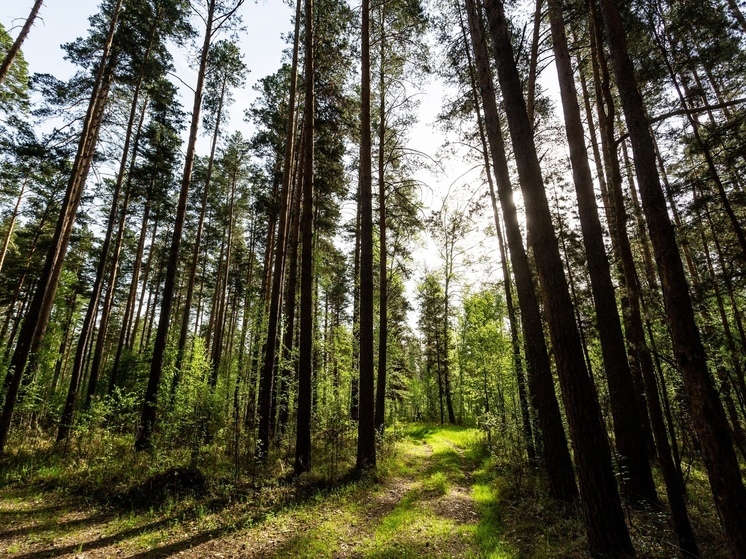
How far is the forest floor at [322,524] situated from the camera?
15.8ft

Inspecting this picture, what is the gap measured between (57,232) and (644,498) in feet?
50.1

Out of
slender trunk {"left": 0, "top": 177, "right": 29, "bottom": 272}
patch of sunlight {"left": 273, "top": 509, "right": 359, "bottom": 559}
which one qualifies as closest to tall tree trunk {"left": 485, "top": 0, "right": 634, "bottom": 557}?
patch of sunlight {"left": 273, "top": 509, "right": 359, "bottom": 559}

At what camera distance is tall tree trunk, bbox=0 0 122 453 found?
8.20 m

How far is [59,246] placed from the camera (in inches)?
378

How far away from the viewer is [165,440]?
29.1 feet

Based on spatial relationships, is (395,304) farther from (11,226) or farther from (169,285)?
(11,226)

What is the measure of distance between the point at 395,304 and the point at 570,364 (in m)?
15.2

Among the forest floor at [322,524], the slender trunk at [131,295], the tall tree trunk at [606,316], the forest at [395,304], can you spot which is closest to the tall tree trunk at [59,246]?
the forest at [395,304]

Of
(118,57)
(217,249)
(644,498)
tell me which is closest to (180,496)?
(644,498)

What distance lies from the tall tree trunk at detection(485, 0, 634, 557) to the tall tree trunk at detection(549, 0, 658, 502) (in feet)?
8.15

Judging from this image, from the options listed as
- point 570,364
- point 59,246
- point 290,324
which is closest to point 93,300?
point 59,246

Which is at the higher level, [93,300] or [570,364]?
[93,300]

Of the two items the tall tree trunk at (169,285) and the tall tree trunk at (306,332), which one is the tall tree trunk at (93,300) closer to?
the tall tree trunk at (169,285)

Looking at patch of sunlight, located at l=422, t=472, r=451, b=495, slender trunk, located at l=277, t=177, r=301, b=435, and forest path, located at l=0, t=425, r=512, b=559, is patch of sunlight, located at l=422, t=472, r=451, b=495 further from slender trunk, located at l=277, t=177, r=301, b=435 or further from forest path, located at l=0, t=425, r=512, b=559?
slender trunk, located at l=277, t=177, r=301, b=435
